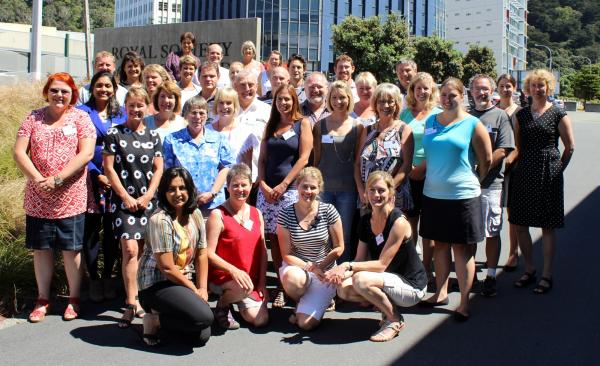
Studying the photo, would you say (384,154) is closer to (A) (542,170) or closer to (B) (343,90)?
(B) (343,90)

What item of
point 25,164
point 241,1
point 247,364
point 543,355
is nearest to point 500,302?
point 543,355

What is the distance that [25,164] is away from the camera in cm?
497

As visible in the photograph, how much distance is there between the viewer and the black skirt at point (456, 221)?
5.23 meters

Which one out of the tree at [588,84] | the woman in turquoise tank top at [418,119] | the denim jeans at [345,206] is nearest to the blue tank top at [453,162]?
the woman in turquoise tank top at [418,119]

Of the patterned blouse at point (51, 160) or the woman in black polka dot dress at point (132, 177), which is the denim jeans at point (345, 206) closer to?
the woman in black polka dot dress at point (132, 177)

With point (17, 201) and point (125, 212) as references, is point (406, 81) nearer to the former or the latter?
point (125, 212)

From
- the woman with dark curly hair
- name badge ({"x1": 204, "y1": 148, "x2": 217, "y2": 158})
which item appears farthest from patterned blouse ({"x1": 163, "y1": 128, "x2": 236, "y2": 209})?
the woman with dark curly hair

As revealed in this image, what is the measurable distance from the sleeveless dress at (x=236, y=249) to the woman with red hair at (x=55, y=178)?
1241mm

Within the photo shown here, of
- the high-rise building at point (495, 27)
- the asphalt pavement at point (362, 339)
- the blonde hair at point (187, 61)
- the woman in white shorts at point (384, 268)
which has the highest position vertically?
the high-rise building at point (495, 27)

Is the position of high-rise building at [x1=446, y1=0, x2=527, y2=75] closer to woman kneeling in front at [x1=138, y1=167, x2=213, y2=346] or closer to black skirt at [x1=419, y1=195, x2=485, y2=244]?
black skirt at [x1=419, y1=195, x2=485, y2=244]

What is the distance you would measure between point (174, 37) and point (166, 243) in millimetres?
12005

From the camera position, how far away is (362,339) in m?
4.76

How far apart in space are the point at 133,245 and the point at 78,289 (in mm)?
670

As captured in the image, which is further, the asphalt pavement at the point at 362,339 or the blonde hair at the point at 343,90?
the blonde hair at the point at 343,90
